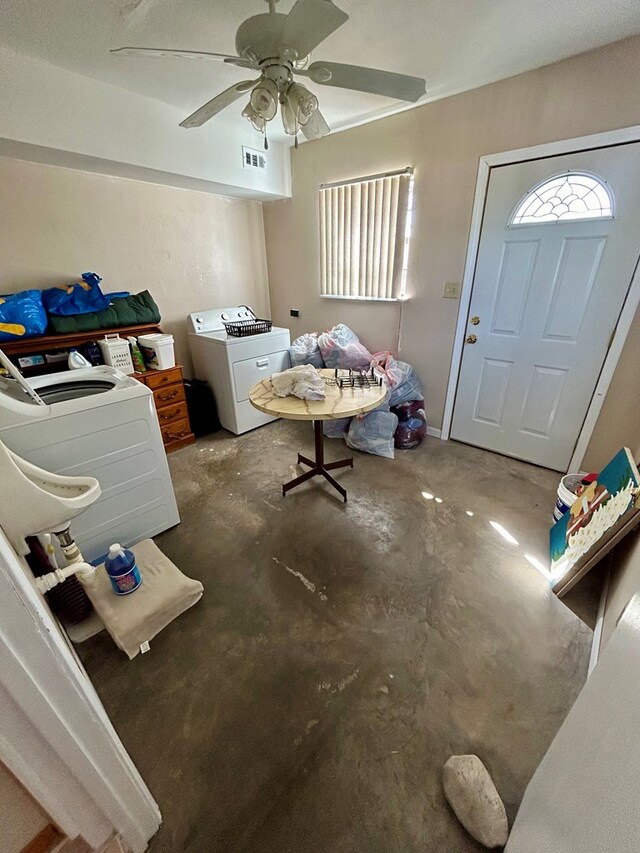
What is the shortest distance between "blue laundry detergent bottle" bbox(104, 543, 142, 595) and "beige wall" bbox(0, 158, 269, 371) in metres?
2.13

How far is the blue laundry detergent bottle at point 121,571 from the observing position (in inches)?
55.5

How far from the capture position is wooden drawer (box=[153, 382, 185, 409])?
268 cm

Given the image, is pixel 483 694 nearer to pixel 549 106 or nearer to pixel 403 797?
pixel 403 797

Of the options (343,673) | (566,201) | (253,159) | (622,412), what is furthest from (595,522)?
(253,159)

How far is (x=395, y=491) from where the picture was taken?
90.8 inches

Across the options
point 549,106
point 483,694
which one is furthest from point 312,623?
point 549,106

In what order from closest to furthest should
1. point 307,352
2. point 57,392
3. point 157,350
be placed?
point 57,392 < point 157,350 < point 307,352

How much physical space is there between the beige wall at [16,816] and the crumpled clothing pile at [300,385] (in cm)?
161

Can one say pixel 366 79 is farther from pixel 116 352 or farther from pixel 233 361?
pixel 116 352

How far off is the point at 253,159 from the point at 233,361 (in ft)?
5.87

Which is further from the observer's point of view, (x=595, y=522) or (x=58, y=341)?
(x=58, y=341)

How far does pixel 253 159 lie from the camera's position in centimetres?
289

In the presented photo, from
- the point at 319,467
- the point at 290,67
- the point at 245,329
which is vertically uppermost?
the point at 290,67

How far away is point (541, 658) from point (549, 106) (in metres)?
2.90
